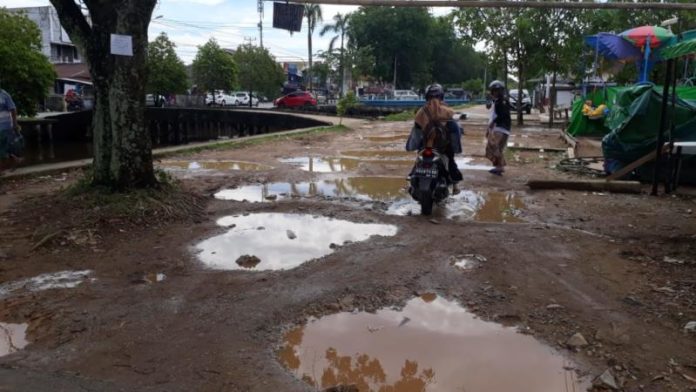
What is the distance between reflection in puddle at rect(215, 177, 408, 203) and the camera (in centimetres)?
828

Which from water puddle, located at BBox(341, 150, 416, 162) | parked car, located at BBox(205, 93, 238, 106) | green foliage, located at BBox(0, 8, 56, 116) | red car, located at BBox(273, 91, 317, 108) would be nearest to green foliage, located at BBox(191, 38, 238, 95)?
red car, located at BBox(273, 91, 317, 108)

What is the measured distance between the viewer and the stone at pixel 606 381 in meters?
3.07

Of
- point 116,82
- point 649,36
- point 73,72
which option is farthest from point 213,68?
point 116,82

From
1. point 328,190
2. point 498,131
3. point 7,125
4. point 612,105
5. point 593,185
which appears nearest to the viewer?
point 593,185

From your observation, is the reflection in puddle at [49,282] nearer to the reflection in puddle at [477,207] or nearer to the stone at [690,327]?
the reflection in puddle at [477,207]

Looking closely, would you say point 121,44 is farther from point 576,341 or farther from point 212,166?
point 576,341

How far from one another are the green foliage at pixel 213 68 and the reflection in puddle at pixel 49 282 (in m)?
35.6

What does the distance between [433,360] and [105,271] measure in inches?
120

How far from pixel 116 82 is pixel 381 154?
8.03 meters

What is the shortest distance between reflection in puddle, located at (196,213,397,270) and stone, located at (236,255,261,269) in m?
0.04

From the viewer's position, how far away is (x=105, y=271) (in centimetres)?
494

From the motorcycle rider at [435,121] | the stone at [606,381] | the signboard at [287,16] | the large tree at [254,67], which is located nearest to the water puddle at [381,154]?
the motorcycle rider at [435,121]

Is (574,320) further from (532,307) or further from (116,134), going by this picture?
(116,134)

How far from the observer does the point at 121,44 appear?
646cm
